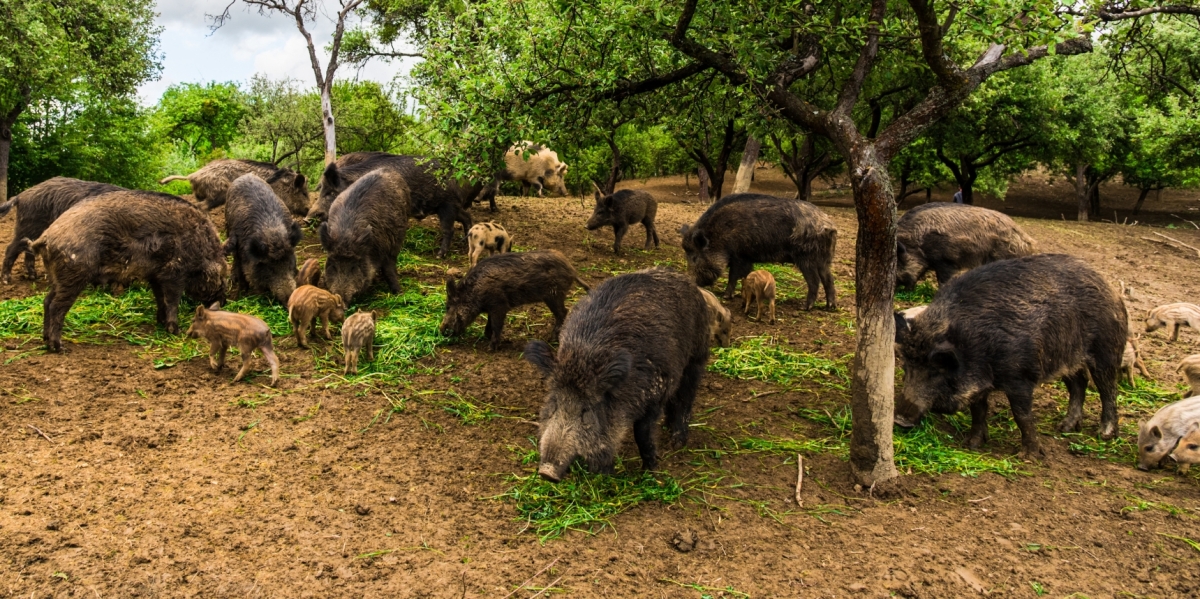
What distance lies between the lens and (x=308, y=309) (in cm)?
792

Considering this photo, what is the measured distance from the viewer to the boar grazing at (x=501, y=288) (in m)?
8.01

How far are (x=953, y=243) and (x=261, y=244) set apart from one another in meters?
8.72

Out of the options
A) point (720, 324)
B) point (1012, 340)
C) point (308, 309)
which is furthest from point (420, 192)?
point (1012, 340)

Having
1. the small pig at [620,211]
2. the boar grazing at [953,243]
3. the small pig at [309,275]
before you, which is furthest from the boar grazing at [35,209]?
the boar grazing at [953,243]

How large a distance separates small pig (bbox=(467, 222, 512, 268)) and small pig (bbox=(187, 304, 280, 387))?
11.8 ft

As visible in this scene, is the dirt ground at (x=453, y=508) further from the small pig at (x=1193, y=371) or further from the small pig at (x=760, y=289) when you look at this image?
the small pig at (x=760, y=289)

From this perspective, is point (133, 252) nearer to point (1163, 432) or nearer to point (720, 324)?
point (720, 324)

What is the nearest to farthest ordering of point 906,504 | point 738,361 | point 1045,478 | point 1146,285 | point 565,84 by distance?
point 906,504 < point 1045,478 < point 565,84 < point 738,361 < point 1146,285

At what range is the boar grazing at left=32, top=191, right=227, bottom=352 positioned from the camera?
7.37 m

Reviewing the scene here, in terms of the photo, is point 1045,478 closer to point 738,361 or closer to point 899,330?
point 899,330

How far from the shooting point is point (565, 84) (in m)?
7.11

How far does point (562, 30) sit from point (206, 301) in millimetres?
5034

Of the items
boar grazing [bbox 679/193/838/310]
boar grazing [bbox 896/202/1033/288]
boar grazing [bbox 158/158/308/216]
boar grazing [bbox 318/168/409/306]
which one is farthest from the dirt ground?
boar grazing [bbox 158/158/308/216]

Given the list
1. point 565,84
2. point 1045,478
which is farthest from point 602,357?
point 1045,478
